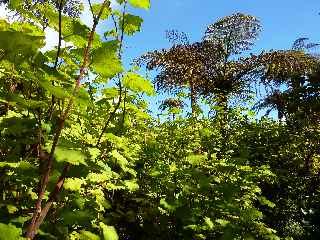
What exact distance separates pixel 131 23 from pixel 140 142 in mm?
4872

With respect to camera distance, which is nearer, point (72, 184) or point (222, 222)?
point (72, 184)

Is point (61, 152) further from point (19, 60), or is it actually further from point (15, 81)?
point (15, 81)

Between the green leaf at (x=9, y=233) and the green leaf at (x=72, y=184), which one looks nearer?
the green leaf at (x=9, y=233)

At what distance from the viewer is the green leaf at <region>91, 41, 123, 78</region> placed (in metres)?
2.00

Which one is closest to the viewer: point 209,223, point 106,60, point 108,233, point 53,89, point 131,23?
point 53,89

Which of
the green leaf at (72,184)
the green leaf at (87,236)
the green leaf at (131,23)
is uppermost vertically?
the green leaf at (131,23)

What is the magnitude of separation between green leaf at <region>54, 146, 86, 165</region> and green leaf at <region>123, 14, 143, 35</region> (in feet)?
2.88

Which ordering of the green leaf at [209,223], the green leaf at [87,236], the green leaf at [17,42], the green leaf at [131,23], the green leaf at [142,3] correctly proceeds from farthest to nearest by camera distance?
the green leaf at [209,223] → the green leaf at [87,236] → the green leaf at [131,23] → the green leaf at [142,3] → the green leaf at [17,42]

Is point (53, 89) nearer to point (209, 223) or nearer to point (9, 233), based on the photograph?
point (9, 233)

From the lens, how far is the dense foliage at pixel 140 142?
80.7 inches

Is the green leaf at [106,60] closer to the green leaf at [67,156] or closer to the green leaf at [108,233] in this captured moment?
the green leaf at [67,156]

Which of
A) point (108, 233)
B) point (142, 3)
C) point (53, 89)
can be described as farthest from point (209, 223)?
point (53, 89)

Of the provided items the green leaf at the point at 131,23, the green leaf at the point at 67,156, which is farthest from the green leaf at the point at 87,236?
the green leaf at the point at 131,23

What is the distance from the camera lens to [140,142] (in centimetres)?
720
